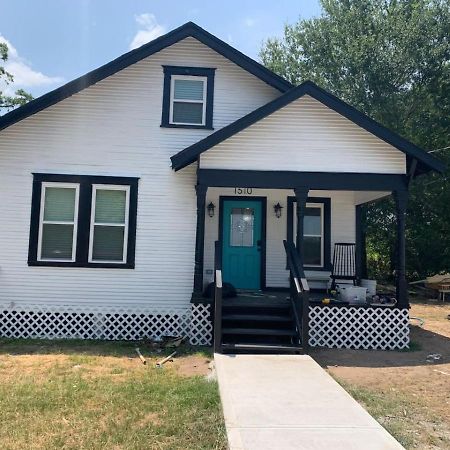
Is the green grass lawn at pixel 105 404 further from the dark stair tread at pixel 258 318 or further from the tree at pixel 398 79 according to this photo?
the tree at pixel 398 79

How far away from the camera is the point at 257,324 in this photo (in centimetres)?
845

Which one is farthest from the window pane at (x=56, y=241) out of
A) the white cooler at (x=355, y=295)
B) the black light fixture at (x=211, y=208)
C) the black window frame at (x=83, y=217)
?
the white cooler at (x=355, y=295)

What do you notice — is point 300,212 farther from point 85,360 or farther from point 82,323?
point 82,323

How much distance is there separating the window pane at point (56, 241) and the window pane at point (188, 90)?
152 inches

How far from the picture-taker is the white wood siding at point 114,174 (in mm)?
9398

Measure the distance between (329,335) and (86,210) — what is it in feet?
18.9

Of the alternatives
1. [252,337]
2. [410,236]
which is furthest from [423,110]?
[252,337]

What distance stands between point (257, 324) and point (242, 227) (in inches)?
118

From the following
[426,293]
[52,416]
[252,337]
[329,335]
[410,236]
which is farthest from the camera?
[410,236]

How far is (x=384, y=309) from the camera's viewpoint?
880 cm

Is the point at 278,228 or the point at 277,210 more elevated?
the point at 277,210

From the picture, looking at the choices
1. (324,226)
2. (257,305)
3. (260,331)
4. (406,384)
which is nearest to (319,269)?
(324,226)

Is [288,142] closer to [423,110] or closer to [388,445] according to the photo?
[388,445]

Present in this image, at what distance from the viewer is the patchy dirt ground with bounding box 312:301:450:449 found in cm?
459
